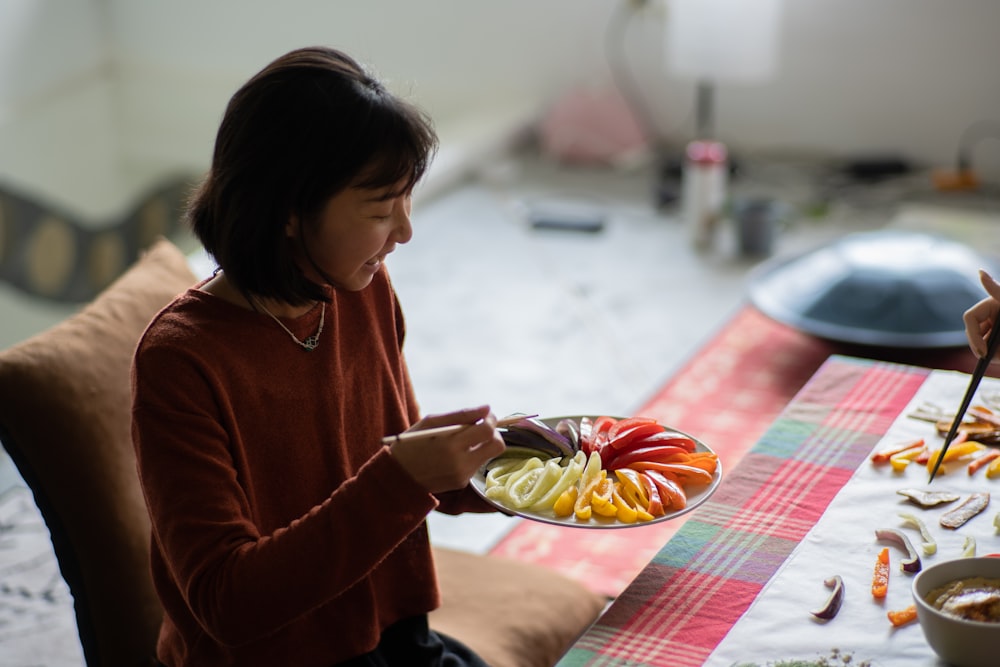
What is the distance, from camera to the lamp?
12.5 ft

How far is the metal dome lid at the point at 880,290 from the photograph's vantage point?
8.54 feet

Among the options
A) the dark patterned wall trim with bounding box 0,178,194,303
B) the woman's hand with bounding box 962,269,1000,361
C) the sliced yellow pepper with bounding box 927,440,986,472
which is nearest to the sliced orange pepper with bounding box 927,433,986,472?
the sliced yellow pepper with bounding box 927,440,986,472

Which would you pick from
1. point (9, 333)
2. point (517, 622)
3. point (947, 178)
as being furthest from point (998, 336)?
point (9, 333)

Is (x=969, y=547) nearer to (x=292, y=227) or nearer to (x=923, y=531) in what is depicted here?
(x=923, y=531)

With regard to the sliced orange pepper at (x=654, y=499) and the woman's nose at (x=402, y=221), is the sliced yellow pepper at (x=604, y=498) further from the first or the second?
the woman's nose at (x=402, y=221)

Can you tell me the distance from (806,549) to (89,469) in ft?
2.58

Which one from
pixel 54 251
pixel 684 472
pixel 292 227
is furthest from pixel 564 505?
pixel 54 251

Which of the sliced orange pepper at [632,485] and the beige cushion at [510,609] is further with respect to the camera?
the beige cushion at [510,609]

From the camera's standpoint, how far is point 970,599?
993 mm

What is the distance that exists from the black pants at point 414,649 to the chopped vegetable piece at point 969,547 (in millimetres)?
547

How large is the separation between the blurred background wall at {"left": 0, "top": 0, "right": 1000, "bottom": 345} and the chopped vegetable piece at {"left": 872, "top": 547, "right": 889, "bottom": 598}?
10.8ft

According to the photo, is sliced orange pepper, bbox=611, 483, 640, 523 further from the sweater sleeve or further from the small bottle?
the small bottle

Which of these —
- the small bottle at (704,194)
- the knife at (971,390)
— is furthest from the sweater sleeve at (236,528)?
the small bottle at (704,194)

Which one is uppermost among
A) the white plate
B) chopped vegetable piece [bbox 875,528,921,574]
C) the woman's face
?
the woman's face
